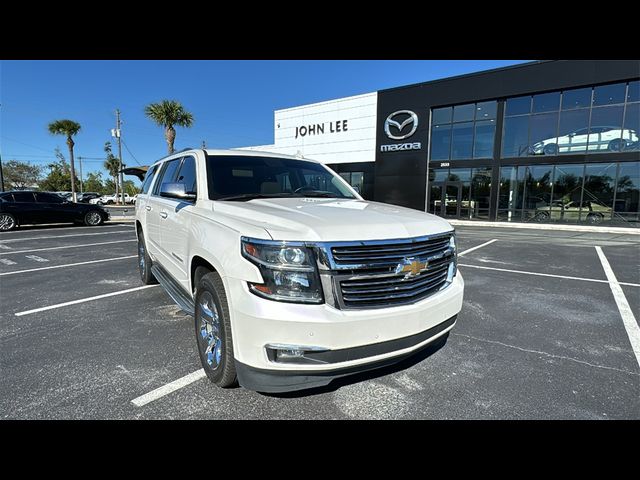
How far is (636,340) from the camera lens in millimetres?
3852

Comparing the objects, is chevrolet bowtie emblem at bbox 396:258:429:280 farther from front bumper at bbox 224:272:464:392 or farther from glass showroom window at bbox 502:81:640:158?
glass showroom window at bbox 502:81:640:158

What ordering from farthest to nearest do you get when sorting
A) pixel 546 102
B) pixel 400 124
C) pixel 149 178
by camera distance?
pixel 400 124, pixel 546 102, pixel 149 178

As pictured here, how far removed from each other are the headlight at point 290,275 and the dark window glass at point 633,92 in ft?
77.4

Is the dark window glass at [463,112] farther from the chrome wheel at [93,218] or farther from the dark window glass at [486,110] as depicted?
the chrome wheel at [93,218]

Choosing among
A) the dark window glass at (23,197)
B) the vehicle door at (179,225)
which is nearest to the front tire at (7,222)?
the dark window glass at (23,197)

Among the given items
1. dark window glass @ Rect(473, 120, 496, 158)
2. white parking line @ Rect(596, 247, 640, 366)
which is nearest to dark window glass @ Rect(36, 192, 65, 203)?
white parking line @ Rect(596, 247, 640, 366)

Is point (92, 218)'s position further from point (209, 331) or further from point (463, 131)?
point (463, 131)

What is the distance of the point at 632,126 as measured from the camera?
59.1 ft

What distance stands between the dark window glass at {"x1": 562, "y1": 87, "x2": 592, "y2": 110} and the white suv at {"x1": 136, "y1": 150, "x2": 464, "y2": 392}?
2186 centimetres

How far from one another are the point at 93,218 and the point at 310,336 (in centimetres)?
1818

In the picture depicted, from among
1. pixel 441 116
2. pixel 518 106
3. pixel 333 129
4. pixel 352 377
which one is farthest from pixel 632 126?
pixel 352 377

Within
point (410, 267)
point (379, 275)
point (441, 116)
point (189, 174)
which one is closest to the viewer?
point (379, 275)
